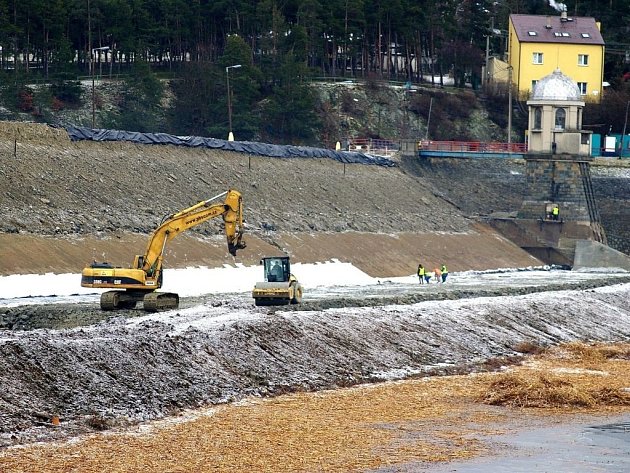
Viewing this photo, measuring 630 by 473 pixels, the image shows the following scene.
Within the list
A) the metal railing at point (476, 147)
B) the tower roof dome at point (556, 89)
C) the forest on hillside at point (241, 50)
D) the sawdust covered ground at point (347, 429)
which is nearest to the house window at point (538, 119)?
the tower roof dome at point (556, 89)

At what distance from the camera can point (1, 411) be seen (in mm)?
28484

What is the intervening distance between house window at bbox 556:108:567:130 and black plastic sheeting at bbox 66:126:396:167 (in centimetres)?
1238

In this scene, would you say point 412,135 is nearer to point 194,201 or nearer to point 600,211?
point 600,211

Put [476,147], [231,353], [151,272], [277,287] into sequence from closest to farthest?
[231,353]
[151,272]
[277,287]
[476,147]

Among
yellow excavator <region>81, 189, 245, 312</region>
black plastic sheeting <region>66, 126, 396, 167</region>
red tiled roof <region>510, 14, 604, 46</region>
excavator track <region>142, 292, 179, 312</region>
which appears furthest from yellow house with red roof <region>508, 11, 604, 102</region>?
excavator track <region>142, 292, 179, 312</region>

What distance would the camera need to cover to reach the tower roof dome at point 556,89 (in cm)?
9562

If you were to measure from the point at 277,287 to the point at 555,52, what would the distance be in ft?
264

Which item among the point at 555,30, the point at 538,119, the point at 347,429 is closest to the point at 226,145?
the point at 538,119

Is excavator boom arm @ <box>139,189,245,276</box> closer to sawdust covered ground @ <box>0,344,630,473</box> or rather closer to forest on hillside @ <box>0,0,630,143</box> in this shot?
sawdust covered ground @ <box>0,344,630,473</box>

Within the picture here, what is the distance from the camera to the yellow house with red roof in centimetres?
12125

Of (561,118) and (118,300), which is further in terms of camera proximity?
(561,118)

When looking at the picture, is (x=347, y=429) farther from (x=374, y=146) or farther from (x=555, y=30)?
(x=555, y=30)

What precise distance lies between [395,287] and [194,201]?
48.4ft

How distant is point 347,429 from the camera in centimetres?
2983
